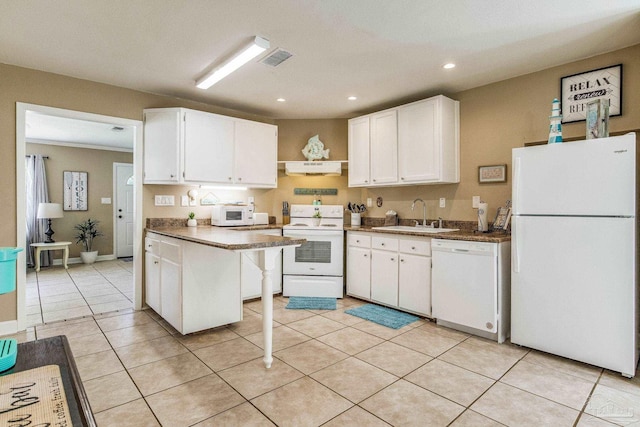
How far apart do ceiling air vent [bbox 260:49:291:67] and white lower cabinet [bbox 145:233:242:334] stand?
5.67 feet

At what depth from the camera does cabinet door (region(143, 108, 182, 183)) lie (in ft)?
12.3

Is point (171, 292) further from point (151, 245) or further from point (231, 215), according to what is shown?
point (231, 215)

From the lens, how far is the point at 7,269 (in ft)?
3.06

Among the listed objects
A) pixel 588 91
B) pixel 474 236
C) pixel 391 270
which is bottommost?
pixel 391 270

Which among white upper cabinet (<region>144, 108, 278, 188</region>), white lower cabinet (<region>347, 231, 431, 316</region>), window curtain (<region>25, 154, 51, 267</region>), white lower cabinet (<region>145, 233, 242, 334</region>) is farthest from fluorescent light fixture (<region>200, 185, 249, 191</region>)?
window curtain (<region>25, 154, 51, 267</region>)

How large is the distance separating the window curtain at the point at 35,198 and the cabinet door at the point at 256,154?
4787 millimetres

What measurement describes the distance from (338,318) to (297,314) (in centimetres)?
44

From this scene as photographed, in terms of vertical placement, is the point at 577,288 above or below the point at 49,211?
below

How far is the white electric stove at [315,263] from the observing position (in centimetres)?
416

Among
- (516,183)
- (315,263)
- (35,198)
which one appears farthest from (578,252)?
(35,198)

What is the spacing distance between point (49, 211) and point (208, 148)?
4348 mm

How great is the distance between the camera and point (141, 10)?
226 cm

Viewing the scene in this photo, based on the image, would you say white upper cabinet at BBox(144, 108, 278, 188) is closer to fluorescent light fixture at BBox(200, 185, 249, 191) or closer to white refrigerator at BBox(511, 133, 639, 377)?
fluorescent light fixture at BBox(200, 185, 249, 191)

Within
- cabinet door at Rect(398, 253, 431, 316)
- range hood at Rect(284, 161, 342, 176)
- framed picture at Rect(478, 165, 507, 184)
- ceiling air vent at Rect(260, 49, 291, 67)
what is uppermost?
ceiling air vent at Rect(260, 49, 291, 67)
